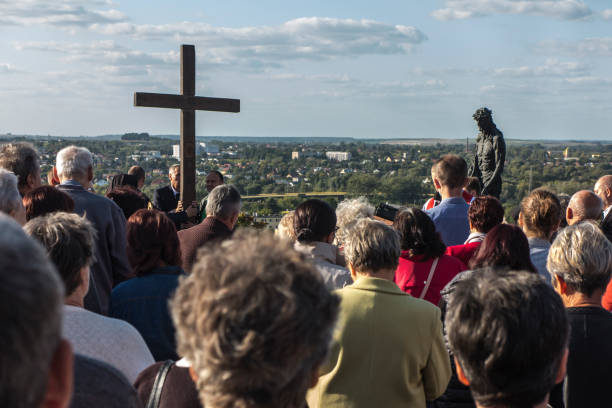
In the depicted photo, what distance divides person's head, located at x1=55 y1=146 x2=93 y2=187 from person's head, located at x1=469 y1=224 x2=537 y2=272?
3.09 metres

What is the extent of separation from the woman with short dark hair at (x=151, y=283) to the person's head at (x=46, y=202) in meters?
0.62

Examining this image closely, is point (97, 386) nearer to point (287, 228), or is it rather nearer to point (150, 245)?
point (150, 245)

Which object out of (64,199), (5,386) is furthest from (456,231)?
(5,386)

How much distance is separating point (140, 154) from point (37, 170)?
29.5 feet

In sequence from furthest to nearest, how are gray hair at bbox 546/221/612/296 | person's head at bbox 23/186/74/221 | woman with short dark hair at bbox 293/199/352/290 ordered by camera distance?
woman with short dark hair at bbox 293/199/352/290, person's head at bbox 23/186/74/221, gray hair at bbox 546/221/612/296

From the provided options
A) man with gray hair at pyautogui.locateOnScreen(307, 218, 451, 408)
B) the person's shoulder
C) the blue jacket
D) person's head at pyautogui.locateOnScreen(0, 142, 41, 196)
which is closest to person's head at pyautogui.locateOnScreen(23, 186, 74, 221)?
the blue jacket

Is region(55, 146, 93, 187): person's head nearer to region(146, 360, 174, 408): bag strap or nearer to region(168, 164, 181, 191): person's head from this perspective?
region(146, 360, 174, 408): bag strap

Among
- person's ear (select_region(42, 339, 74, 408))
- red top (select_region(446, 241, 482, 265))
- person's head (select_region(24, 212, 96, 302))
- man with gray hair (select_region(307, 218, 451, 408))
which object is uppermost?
person's ear (select_region(42, 339, 74, 408))

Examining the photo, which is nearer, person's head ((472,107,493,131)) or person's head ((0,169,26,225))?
person's head ((0,169,26,225))

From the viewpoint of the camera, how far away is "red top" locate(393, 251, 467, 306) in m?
4.08

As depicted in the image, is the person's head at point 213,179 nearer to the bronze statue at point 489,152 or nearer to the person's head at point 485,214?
the bronze statue at point 489,152

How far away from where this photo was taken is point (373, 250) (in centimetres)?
325

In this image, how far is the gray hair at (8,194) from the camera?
3.60 meters


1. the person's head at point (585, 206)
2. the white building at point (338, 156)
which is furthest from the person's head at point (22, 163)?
the white building at point (338, 156)
